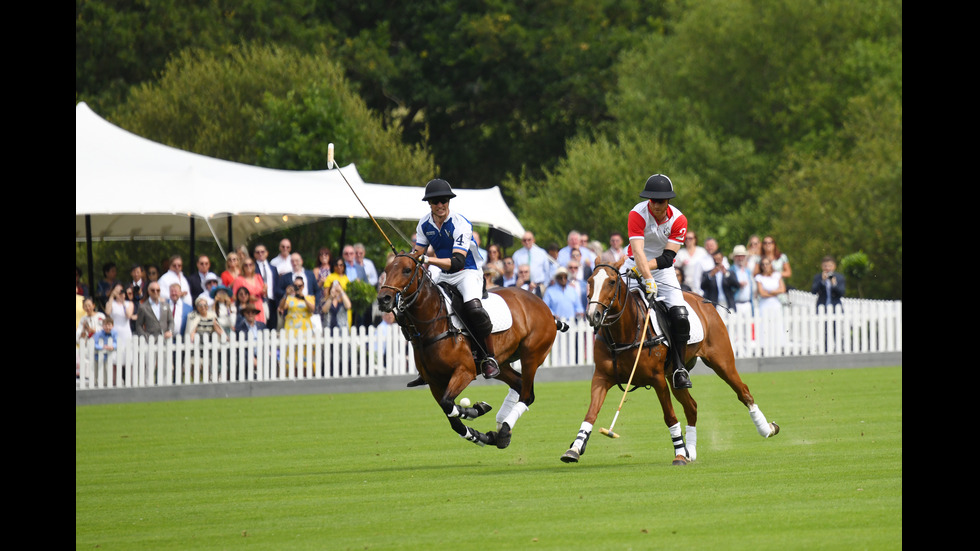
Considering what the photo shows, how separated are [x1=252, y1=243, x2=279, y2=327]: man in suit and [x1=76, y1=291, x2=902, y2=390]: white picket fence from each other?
931 millimetres

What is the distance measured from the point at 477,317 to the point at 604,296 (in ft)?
5.79

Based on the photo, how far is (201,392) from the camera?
73.0 ft

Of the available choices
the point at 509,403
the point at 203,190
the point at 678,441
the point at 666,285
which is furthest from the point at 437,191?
the point at 203,190

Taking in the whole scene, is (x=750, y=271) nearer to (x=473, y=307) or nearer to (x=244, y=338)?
(x=244, y=338)

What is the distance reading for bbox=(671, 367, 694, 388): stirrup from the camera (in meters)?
12.5

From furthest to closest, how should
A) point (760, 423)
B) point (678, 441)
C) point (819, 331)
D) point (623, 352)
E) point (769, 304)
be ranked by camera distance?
point (819, 331), point (769, 304), point (760, 423), point (623, 352), point (678, 441)

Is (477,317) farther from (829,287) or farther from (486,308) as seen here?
(829,287)

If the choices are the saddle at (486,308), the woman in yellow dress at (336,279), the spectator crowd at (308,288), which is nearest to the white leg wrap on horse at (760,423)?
the saddle at (486,308)

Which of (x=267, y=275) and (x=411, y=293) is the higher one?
→ (x=267, y=275)

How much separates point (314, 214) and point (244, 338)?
123 inches

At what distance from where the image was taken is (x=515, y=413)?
1320 centimetres

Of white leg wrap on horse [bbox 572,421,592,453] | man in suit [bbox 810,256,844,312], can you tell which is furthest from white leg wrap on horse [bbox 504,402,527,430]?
man in suit [bbox 810,256,844,312]

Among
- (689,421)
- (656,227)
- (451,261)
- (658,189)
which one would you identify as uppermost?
(658,189)
